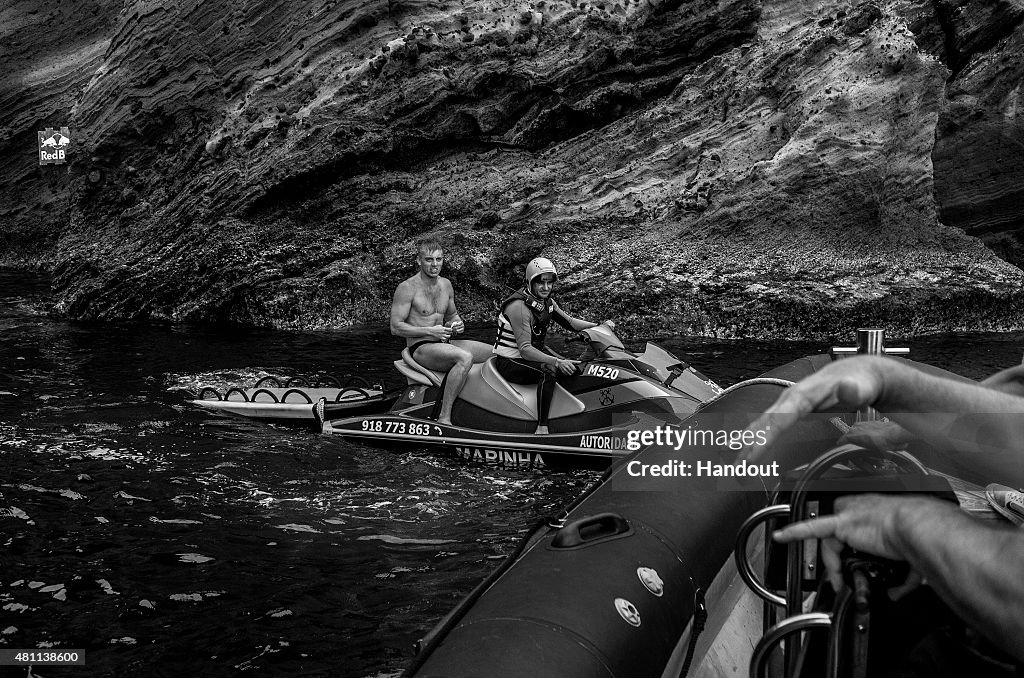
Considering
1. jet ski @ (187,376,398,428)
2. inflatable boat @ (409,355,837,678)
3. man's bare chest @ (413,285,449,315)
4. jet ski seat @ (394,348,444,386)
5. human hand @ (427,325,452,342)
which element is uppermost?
man's bare chest @ (413,285,449,315)

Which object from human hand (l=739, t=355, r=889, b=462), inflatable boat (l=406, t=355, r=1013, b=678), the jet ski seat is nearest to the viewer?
human hand (l=739, t=355, r=889, b=462)

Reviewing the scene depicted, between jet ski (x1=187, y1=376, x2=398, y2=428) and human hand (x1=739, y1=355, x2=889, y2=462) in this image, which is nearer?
human hand (x1=739, y1=355, x2=889, y2=462)

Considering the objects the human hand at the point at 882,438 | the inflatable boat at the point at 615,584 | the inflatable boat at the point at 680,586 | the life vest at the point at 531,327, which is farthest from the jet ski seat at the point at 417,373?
the human hand at the point at 882,438

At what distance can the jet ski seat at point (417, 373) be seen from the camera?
9499 millimetres

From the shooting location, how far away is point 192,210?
19.4m

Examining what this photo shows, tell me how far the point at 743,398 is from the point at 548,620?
346 centimetres

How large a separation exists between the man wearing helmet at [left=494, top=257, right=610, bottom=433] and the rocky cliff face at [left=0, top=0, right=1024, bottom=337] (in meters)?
7.49

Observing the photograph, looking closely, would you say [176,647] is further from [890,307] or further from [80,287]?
[80,287]

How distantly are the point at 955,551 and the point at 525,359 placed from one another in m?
7.42

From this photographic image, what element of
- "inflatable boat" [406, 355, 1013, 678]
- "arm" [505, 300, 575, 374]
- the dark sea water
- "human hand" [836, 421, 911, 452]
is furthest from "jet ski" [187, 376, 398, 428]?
"human hand" [836, 421, 911, 452]

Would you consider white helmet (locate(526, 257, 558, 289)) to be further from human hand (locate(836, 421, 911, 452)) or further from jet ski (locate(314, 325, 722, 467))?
human hand (locate(836, 421, 911, 452))

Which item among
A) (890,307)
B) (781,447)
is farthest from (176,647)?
(890,307)

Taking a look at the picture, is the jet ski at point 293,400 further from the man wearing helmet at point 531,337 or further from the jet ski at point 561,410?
the man wearing helmet at point 531,337

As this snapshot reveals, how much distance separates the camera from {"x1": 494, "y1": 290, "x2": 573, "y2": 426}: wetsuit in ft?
29.1
